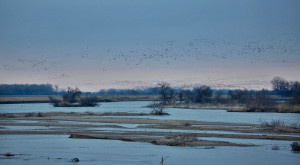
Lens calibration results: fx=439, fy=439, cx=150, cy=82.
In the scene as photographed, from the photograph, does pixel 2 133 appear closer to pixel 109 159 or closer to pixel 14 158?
pixel 14 158

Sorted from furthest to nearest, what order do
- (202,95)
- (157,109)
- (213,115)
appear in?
1. (202,95)
2. (157,109)
3. (213,115)

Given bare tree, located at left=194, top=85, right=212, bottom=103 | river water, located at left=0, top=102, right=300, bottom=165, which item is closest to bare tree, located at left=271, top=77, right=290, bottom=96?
bare tree, located at left=194, top=85, right=212, bottom=103

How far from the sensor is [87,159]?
24.4m

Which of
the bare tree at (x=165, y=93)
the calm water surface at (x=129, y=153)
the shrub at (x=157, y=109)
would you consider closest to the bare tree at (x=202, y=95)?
the bare tree at (x=165, y=93)

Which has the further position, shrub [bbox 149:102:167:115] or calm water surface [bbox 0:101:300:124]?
shrub [bbox 149:102:167:115]

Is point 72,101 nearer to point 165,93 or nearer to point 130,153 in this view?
point 165,93


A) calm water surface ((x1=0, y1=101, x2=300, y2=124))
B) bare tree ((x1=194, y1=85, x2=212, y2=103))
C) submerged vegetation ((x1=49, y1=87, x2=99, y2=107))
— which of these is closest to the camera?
calm water surface ((x1=0, y1=101, x2=300, y2=124))

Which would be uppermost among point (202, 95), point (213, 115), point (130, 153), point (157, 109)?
point (202, 95)

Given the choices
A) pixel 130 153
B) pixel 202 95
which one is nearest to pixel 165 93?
pixel 202 95

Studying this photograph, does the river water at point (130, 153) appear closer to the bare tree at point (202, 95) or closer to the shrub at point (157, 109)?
the shrub at point (157, 109)

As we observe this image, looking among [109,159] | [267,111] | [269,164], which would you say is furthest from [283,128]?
[267,111]

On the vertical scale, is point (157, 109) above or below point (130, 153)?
above

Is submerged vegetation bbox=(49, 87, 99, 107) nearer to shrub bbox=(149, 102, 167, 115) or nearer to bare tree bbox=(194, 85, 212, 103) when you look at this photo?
bare tree bbox=(194, 85, 212, 103)

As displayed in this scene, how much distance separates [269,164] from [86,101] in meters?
86.4
